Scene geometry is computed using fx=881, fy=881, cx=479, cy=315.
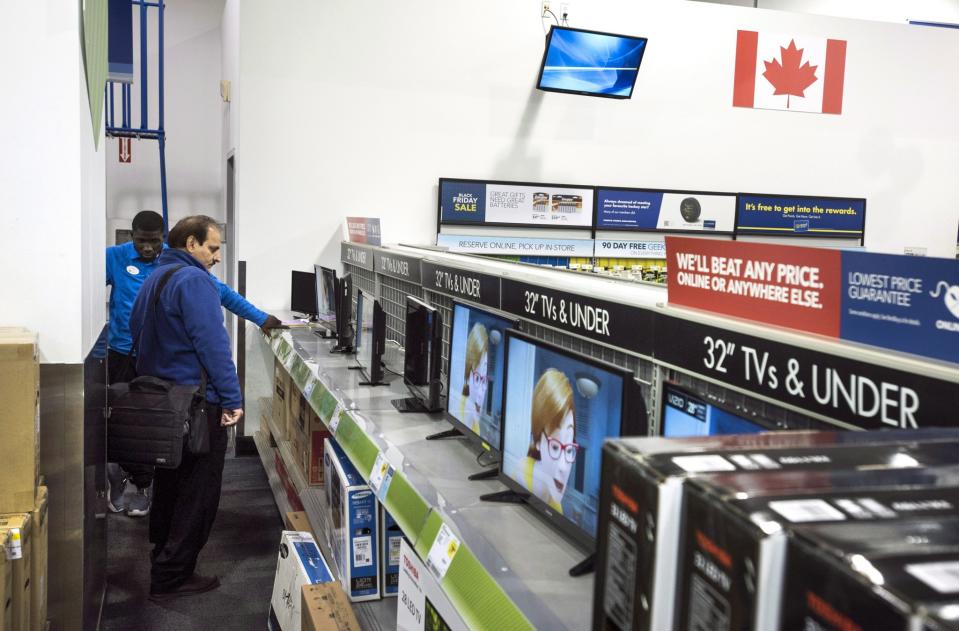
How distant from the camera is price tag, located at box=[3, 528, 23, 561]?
2.18 metres

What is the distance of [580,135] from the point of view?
7.14 m

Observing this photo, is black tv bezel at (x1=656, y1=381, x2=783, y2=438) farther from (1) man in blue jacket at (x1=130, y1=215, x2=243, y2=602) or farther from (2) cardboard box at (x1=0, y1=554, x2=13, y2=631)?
(1) man in blue jacket at (x1=130, y1=215, x2=243, y2=602)

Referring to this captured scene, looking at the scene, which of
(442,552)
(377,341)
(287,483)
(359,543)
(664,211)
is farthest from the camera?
(664,211)

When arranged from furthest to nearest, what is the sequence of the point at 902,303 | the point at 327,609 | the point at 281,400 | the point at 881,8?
the point at 881,8 → the point at 281,400 → the point at 327,609 → the point at 902,303

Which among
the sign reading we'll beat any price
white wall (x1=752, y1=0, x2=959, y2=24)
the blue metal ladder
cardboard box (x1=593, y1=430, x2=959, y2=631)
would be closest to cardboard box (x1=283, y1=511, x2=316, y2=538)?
the sign reading we'll beat any price

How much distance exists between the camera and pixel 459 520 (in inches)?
79.8

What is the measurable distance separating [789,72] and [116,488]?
245 inches

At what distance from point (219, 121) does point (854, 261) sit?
792cm

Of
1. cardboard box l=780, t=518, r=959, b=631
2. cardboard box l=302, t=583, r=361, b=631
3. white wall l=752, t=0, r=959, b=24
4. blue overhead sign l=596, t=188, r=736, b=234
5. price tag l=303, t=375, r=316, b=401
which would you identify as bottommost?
cardboard box l=302, t=583, r=361, b=631

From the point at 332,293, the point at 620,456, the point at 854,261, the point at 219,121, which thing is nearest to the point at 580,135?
the point at 332,293

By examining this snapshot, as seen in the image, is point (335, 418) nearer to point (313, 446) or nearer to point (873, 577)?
point (313, 446)

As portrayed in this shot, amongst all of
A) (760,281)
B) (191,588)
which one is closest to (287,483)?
(191,588)

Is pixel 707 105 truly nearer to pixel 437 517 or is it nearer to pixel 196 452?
pixel 196 452

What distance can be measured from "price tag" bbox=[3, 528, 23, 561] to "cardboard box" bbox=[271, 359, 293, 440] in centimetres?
267
